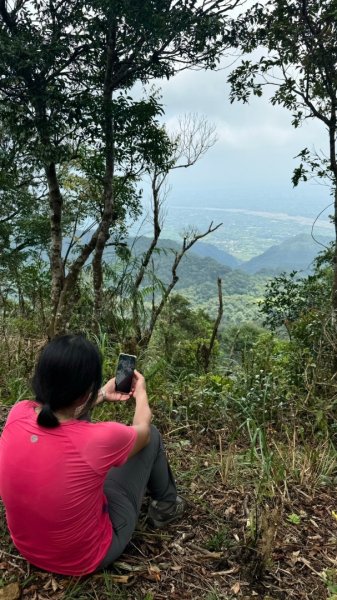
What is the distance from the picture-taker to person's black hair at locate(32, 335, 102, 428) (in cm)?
161

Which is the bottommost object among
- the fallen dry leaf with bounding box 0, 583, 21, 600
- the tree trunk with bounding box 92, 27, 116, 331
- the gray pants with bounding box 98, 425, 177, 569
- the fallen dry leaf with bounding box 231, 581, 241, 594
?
the fallen dry leaf with bounding box 231, 581, 241, 594

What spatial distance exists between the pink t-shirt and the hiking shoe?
533 millimetres

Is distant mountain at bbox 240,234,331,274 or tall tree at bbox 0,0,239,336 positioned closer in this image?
tall tree at bbox 0,0,239,336

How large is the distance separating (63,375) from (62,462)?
1.07 feet

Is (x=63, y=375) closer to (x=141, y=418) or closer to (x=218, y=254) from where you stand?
(x=141, y=418)

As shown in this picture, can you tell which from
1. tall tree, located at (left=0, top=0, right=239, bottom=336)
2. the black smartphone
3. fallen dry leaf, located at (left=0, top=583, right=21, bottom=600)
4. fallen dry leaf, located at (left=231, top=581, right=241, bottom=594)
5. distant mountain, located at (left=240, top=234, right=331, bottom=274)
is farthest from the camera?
distant mountain, located at (left=240, top=234, right=331, bottom=274)

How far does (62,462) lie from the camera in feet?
5.31

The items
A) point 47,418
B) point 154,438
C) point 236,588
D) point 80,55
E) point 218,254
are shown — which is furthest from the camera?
point 218,254

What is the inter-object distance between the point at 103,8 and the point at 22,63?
1.45 meters

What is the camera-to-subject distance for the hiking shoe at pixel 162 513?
2252mm

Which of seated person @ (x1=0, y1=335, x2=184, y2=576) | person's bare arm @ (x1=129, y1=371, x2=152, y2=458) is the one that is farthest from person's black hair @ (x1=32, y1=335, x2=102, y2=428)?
person's bare arm @ (x1=129, y1=371, x2=152, y2=458)

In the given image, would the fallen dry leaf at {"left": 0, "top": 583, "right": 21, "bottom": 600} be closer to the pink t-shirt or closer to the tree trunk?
the pink t-shirt

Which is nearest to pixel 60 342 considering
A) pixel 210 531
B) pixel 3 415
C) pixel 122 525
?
pixel 122 525

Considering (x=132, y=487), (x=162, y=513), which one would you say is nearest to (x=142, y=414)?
(x=132, y=487)
